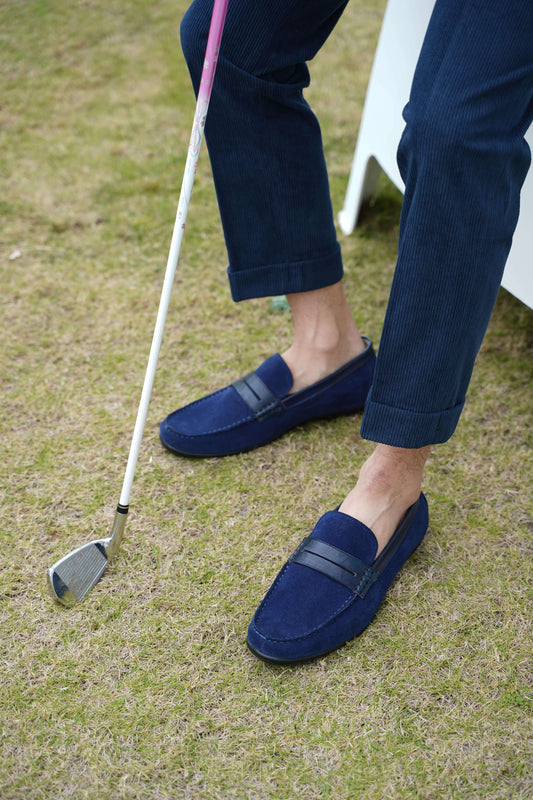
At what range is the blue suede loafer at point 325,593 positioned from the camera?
1.05 metres

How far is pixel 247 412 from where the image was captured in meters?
1.38

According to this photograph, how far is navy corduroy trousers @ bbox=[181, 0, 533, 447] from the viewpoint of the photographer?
855 mm

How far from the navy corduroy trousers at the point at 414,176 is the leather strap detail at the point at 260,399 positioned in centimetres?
19

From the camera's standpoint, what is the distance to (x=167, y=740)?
979mm

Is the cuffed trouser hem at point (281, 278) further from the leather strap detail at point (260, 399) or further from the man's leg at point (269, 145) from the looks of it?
the leather strap detail at point (260, 399)

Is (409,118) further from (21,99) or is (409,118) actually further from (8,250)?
(21,99)

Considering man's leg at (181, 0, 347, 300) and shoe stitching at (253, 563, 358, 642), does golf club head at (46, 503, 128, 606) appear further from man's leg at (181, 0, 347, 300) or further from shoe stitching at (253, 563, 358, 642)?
man's leg at (181, 0, 347, 300)

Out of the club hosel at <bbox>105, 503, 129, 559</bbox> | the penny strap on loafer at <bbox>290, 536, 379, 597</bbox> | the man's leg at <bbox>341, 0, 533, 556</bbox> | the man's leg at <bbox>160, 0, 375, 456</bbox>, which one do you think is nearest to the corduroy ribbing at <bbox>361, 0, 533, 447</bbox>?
the man's leg at <bbox>341, 0, 533, 556</bbox>

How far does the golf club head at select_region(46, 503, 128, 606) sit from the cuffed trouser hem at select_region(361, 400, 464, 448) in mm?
440

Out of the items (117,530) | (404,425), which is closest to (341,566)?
(404,425)

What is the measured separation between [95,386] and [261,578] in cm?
64

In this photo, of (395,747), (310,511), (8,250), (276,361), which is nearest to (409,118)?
(276,361)

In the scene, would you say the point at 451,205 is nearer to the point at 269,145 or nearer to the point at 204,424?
the point at 269,145

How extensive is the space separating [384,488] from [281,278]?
0.46 m
